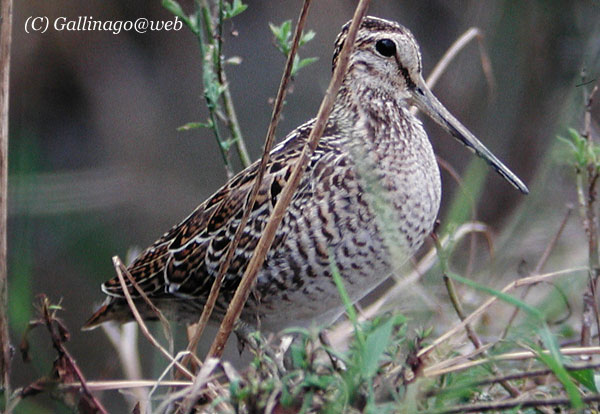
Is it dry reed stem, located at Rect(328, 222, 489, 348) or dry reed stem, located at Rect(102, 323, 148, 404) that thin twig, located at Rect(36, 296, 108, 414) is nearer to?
dry reed stem, located at Rect(102, 323, 148, 404)

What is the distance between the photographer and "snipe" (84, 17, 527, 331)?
2.24m

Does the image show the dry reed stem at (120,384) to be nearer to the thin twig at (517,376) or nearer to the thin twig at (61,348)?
the thin twig at (61,348)

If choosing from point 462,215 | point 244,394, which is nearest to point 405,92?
point 462,215

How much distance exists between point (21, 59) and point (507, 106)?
8.05 ft

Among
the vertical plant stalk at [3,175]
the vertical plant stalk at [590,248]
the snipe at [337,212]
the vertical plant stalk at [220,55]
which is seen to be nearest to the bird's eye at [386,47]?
the snipe at [337,212]

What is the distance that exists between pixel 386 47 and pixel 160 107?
109 inches

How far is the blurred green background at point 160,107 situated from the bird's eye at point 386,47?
3.77ft

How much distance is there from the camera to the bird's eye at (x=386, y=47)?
2412 millimetres

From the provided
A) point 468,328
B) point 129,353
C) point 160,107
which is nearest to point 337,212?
point 468,328

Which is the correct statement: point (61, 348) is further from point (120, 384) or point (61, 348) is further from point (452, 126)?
point (452, 126)

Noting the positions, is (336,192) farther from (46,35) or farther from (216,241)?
(46,35)

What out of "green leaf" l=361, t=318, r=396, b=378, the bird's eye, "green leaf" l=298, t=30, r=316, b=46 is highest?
"green leaf" l=298, t=30, r=316, b=46

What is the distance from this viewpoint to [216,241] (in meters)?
2.42

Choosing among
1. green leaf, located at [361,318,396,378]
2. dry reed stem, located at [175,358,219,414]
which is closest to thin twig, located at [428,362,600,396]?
green leaf, located at [361,318,396,378]
